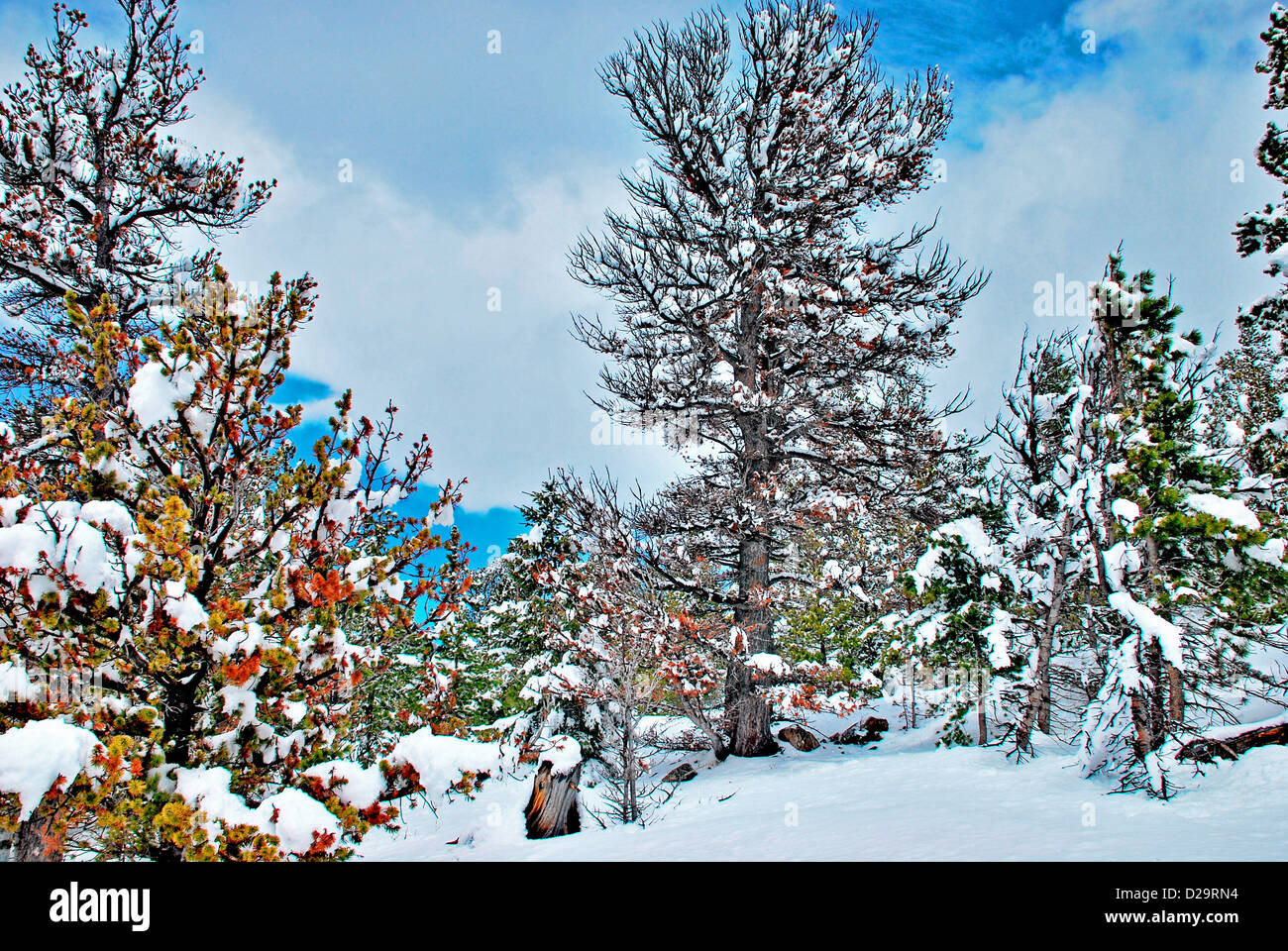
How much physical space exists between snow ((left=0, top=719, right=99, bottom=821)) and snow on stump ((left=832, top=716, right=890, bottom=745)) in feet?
45.9

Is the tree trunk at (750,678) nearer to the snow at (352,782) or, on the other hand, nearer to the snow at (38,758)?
A: the snow at (352,782)

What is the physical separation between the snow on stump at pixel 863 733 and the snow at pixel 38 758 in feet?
45.9

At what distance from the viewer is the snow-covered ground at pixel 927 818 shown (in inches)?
162

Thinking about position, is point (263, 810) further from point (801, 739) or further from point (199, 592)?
point (801, 739)

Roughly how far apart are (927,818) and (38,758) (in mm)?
6126

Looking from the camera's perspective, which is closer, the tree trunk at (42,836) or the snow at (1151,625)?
the tree trunk at (42,836)

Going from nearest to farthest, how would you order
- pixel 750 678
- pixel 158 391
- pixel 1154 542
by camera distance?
pixel 158 391 < pixel 1154 542 < pixel 750 678

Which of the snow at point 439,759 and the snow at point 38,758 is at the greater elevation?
the snow at point 38,758

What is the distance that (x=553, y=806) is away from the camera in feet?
26.2

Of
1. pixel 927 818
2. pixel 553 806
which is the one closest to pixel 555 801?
pixel 553 806

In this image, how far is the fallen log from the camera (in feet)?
19.4

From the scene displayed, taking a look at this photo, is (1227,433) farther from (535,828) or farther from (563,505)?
(535,828)

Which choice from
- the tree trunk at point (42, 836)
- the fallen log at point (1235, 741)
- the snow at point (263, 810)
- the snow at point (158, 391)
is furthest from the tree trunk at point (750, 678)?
the tree trunk at point (42, 836)
